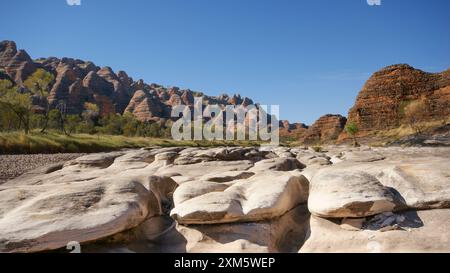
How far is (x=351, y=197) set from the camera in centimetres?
693

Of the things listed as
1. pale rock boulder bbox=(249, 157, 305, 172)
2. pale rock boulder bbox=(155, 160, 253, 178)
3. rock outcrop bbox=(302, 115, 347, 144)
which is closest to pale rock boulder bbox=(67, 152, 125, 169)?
pale rock boulder bbox=(155, 160, 253, 178)

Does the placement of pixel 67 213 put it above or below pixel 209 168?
above

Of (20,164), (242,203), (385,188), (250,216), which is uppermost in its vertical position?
(385,188)

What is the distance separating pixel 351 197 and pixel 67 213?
5.76m

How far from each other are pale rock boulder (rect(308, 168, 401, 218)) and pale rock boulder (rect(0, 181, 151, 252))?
4.04 meters

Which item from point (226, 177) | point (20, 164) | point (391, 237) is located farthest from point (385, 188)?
point (20, 164)

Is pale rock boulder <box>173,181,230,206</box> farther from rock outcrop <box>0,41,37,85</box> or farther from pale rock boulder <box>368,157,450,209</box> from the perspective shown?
rock outcrop <box>0,41,37,85</box>

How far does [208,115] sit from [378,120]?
4159 inches

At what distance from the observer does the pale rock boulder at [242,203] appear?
722 centimetres

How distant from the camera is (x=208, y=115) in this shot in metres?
182

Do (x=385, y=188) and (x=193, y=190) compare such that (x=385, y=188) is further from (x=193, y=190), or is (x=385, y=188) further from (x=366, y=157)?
(x=366, y=157)

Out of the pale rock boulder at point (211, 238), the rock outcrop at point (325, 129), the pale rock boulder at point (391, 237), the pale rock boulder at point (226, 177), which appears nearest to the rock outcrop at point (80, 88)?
the rock outcrop at point (325, 129)
